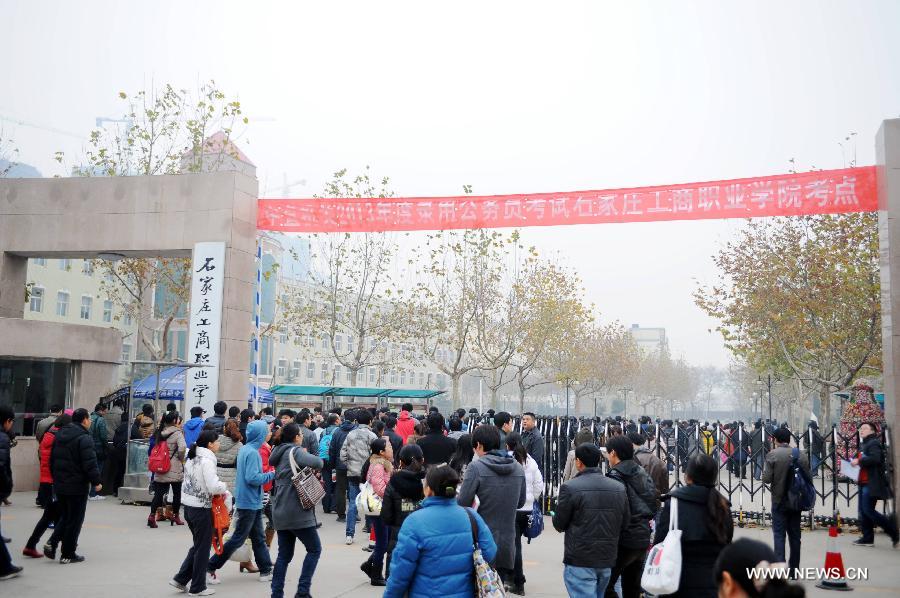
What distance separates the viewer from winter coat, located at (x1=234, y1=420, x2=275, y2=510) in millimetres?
7574

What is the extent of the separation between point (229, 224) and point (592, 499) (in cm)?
1097

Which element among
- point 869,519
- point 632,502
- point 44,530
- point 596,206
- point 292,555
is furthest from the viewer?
point 596,206

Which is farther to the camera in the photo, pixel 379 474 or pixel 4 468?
pixel 4 468

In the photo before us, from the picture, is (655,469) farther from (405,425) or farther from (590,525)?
(405,425)

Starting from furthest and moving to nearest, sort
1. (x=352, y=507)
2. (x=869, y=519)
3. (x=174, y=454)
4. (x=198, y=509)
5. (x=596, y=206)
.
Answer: (x=596, y=206) < (x=174, y=454) < (x=869, y=519) < (x=352, y=507) < (x=198, y=509)

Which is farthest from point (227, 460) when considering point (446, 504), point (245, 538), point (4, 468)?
point (446, 504)

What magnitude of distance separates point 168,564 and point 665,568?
663 cm

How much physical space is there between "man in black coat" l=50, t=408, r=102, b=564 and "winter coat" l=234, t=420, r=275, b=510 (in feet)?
6.74

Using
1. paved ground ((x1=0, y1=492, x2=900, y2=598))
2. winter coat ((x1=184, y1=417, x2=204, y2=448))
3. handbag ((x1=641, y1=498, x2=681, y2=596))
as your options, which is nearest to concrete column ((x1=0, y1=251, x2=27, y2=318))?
paved ground ((x1=0, y1=492, x2=900, y2=598))

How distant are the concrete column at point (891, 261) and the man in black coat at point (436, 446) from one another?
23.5ft

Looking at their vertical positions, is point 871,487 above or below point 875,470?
below

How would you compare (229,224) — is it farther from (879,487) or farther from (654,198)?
(879,487)

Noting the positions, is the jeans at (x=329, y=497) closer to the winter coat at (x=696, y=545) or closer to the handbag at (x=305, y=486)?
the handbag at (x=305, y=486)

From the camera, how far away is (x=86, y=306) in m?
46.4
